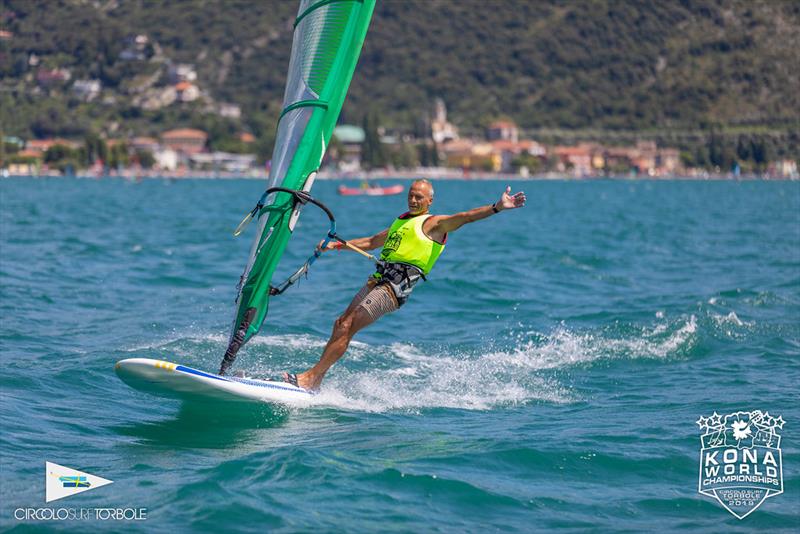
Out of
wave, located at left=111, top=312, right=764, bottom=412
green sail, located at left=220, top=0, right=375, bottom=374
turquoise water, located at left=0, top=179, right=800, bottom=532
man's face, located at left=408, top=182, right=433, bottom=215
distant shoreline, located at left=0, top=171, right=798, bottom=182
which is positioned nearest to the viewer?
A: turquoise water, located at left=0, top=179, right=800, bottom=532

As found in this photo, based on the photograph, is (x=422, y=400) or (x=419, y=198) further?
(x=422, y=400)

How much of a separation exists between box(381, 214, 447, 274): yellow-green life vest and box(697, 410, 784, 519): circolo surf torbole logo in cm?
252

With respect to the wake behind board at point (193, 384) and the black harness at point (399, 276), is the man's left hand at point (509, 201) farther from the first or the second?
the wake behind board at point (193, 384)

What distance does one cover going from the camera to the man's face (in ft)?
32.7

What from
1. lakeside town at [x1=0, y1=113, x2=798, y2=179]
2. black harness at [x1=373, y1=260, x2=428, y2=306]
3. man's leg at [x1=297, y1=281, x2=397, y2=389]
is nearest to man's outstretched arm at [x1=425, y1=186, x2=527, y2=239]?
black harness at [x1=373, y1=260, x2=428, y2=306]

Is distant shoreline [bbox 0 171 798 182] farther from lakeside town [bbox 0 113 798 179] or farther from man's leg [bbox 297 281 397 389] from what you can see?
man's leg [bbox 297 281 397 389]

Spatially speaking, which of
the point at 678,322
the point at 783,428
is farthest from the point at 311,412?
the point at 678,322

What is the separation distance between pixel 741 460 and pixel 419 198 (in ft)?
10.6

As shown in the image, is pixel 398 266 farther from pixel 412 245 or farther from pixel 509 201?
pixel 509 201

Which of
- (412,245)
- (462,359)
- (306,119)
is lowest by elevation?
(462,359)

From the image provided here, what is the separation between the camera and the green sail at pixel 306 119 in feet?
33.0

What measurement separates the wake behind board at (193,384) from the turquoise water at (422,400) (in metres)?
0.14

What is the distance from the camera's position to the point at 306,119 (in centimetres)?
1016

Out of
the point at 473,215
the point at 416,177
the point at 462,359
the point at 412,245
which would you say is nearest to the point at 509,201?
the point at 473,215
